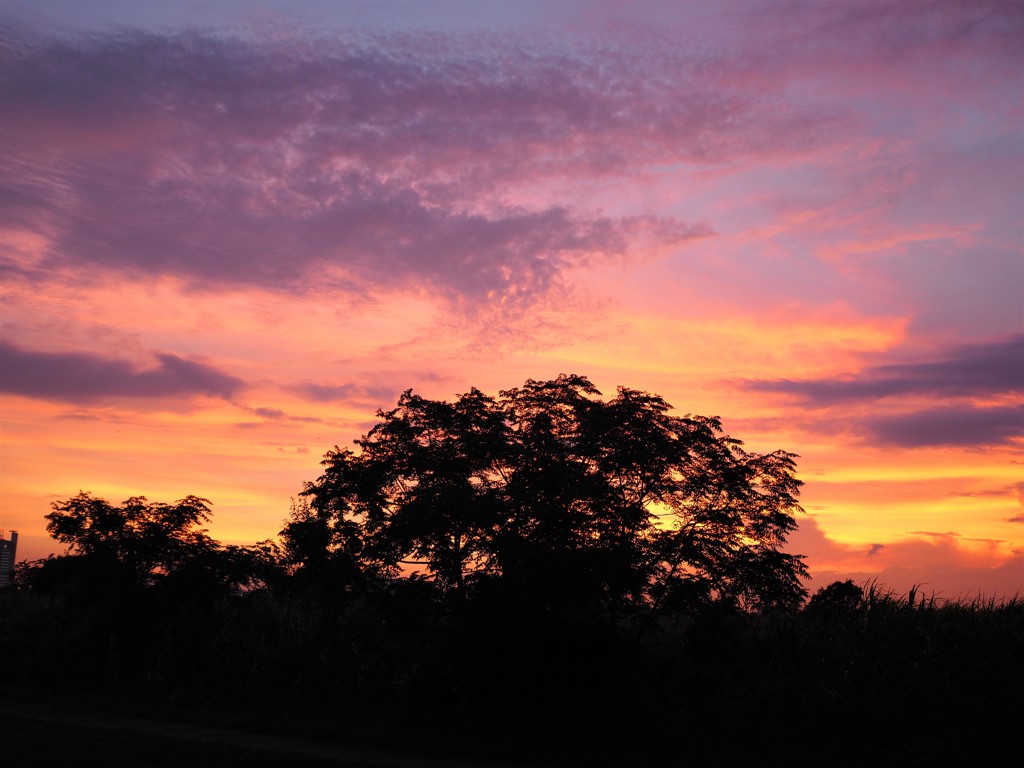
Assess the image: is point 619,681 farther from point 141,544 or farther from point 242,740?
point 141,544

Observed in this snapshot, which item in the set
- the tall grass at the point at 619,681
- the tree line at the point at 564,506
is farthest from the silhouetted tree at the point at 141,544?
the tree line at the point at 564,506

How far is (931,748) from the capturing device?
586 inches

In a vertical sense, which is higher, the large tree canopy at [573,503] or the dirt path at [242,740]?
the large tree canopy at [573,503]

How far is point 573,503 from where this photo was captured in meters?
18.0

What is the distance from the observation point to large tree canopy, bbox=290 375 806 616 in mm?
17594

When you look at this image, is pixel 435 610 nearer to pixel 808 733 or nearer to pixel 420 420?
pixel 420 420

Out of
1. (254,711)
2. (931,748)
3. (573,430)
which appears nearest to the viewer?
(931,748)

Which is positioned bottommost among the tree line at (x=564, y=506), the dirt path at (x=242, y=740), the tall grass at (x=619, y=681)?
the dirt path at (x=242, y=740)

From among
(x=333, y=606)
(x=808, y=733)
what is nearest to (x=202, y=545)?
(x=333, y=606)

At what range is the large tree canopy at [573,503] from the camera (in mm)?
17594

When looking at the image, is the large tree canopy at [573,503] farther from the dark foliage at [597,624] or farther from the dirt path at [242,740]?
the dirt path at [242,740]

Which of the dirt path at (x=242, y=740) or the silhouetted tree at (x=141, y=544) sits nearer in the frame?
the dirt path at (x=242, y=740)

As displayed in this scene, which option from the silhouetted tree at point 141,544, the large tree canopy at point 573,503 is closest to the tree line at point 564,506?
the large tree canopy at point 573,503

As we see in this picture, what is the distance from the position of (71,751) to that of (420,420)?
916 cm
